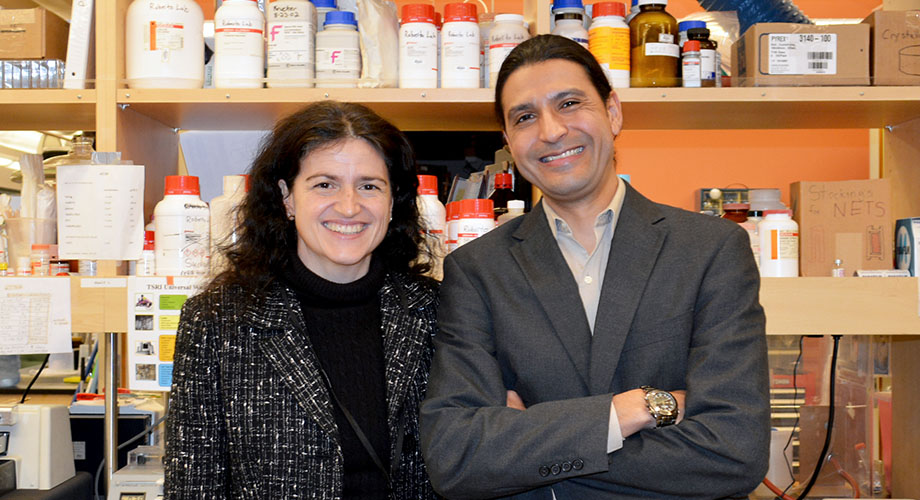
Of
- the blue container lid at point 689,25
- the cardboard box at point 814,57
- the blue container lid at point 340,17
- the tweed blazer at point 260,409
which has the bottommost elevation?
the tweed blazer at point 260,409

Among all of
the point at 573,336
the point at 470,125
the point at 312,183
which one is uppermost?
the point at 470,125

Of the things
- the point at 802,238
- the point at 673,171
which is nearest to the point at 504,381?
the point at 802,238

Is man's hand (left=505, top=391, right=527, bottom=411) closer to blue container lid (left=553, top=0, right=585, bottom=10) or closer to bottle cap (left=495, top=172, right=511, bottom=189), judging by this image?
bottle cap (left=495, top=172, right=511, bottom=189)

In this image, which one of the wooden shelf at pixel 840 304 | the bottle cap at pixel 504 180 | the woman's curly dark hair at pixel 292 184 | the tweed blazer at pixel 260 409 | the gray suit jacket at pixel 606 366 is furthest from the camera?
the bottle cap at pixel 504 180

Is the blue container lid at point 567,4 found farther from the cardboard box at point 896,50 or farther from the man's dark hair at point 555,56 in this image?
the cardboard box at point 896,50

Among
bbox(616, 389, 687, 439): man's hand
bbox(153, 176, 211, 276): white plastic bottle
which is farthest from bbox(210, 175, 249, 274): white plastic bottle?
bbox(616, 389, 687, 439): man's hand

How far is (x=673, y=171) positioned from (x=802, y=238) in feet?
12.5

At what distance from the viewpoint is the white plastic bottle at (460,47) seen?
2.00 meters

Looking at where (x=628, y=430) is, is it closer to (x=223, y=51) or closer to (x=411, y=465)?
(x=411, y=465)

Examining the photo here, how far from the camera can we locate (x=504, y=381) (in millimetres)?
1476

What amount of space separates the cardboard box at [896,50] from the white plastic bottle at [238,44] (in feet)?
5.35

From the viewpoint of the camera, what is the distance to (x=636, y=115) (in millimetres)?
2182

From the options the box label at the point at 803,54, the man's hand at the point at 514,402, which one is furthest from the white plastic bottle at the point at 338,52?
the box label at the point at 803,54

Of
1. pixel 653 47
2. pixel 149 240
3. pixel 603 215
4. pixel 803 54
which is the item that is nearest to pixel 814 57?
pixel 803 54
